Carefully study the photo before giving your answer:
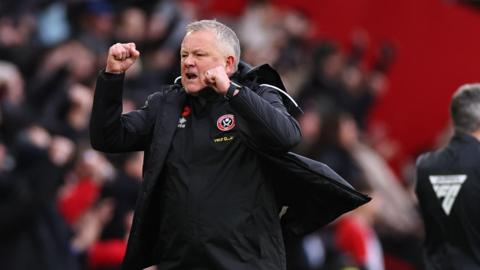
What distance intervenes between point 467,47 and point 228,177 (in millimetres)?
9699

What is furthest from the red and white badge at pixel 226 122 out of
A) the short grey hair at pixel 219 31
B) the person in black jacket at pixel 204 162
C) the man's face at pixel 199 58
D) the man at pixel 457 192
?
the man at pixel 457 192

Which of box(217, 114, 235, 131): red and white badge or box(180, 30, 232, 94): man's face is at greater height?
box(180, 30, 232, 94): man's face

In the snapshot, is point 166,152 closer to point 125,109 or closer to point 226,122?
point 226,122

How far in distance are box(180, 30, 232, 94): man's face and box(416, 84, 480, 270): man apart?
1.77 m

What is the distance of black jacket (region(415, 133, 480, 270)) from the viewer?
21.9 feet

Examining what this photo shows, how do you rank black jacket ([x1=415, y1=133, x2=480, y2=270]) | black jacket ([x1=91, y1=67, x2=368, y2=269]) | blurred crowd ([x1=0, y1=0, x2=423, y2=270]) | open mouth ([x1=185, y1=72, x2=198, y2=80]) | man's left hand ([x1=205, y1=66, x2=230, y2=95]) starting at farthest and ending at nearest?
1. blurred crowd ([x1=0, y1=0, x2=423, y2=270])
2. black jacket ([x1=415, y1=133, x2=480, y2=270])
3. open mouth ([x1=185, y1=72, x2=198, y2=80])
4. black jacket ([x1=91, y1=67, x2=368, y2=269])
5. man's left hand ([x1=205, y1=66, x2=230, y2=95])

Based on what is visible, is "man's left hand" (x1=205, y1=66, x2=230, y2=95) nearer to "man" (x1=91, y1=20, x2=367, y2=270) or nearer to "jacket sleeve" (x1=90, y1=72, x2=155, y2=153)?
"man" (x1=91, y1=20, x2=367, y2=270)

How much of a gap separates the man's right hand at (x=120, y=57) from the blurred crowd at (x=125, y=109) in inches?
115

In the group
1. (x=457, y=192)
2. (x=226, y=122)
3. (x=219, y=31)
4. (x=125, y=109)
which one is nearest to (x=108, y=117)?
(x=226, y=122)

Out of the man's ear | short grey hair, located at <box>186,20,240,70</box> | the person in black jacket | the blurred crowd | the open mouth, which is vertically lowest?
the blurred crowd

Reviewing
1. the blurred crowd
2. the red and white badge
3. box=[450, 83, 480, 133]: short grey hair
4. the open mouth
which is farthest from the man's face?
the blurred crowd

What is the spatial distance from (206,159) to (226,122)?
0.65 feet

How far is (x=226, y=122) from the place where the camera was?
18.4ft

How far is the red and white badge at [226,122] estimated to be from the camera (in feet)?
18.4
